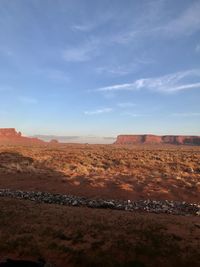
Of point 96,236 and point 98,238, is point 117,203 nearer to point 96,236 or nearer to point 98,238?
point 96,236

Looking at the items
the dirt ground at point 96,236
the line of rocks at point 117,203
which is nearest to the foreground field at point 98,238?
the dirt ground at point 96,236

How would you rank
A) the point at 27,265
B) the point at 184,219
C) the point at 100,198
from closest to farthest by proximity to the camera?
the point at 27,265, the point at 184,219, the point at 100,198

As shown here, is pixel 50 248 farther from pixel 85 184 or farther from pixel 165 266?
pixel 85 184

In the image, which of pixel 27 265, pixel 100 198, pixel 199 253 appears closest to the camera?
pixel 27 265

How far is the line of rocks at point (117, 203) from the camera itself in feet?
64.4

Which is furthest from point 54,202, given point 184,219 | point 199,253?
point 199,253

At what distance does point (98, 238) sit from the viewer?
13453 millimetres

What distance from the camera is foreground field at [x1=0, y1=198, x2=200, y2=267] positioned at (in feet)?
38.5

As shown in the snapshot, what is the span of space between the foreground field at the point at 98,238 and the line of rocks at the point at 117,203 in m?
2.48

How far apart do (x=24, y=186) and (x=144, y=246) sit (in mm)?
15940

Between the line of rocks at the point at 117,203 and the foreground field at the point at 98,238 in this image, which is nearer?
the foreground field at the point at 98,238

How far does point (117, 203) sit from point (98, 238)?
299 inches

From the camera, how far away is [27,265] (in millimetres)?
10367

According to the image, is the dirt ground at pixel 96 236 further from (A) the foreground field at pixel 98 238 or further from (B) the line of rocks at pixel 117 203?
(B) the line of rocks at pixel 117 203
